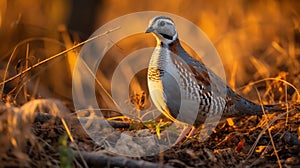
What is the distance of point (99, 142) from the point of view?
5461mm

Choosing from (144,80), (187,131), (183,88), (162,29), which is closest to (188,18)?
(144,80)

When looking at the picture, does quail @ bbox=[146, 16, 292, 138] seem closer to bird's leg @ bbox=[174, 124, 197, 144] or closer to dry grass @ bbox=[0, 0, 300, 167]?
bird's leg @ bbox=[174, 124, 197, 144]

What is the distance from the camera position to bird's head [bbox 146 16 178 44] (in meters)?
6.54

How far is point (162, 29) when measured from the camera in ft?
21.5

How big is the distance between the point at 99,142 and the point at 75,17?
930cm

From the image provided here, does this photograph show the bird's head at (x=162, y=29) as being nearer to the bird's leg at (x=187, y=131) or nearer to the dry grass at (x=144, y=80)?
the dry grass at (x=144, y=80)

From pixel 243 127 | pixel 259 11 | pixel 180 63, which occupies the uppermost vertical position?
pixel 259 11

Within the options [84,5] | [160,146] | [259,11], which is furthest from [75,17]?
[160,146]

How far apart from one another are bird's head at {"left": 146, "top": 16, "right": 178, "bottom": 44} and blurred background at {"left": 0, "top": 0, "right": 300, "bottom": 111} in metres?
1.94

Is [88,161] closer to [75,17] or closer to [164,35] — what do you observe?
[164,35]

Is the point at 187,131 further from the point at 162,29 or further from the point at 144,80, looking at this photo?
the point at 144,80

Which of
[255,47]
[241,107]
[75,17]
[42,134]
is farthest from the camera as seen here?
[75,17]

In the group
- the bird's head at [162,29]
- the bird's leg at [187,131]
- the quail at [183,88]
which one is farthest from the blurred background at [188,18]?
the bird's head at [162,29]

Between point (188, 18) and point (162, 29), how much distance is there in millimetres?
6454
